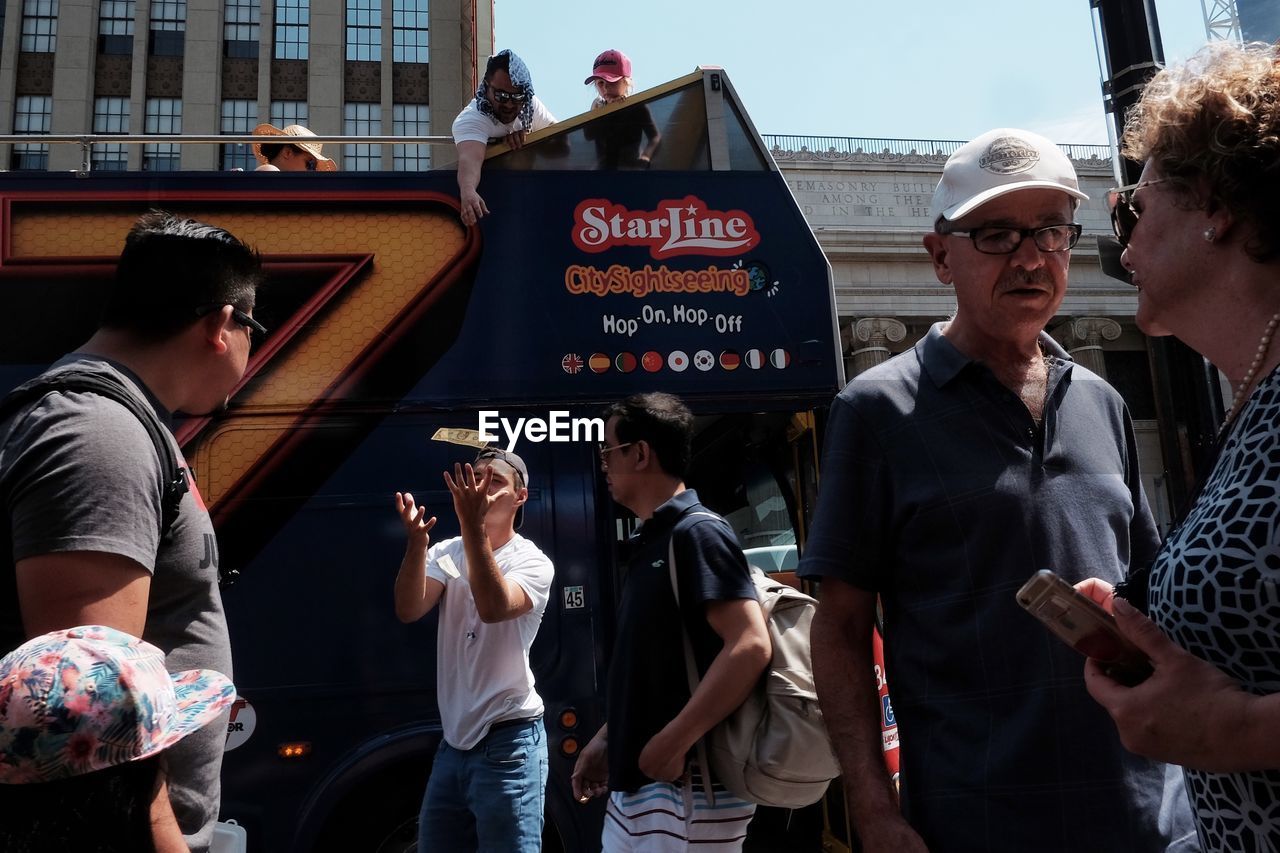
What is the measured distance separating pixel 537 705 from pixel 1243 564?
302 cm

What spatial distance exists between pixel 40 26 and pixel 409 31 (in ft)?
42.3

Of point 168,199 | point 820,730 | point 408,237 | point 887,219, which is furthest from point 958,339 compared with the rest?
point 887,219

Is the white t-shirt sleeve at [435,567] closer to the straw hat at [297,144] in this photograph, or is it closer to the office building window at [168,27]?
the straw hat at [297,144]

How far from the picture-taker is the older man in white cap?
1.74 m

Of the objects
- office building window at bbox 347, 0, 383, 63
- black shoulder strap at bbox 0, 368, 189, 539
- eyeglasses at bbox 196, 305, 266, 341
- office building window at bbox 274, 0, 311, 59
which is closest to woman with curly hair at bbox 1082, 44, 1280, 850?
black shoulder strap at bbox 0, 368, 189, 539

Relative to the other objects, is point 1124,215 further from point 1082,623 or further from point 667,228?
point 667,228

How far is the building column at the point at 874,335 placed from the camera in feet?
99.7

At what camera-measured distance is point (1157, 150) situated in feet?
4.97

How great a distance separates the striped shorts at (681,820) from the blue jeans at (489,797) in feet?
2.74

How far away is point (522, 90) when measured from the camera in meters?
5.39

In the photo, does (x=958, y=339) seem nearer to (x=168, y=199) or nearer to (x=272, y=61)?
(x=168, y=199)

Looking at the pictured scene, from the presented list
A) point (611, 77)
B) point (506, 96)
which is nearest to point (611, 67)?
point (611, 77)

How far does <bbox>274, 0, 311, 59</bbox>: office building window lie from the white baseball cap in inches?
1534

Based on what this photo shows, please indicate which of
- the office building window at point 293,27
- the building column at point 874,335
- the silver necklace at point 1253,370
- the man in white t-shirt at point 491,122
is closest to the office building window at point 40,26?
the office building window at point 293,27
